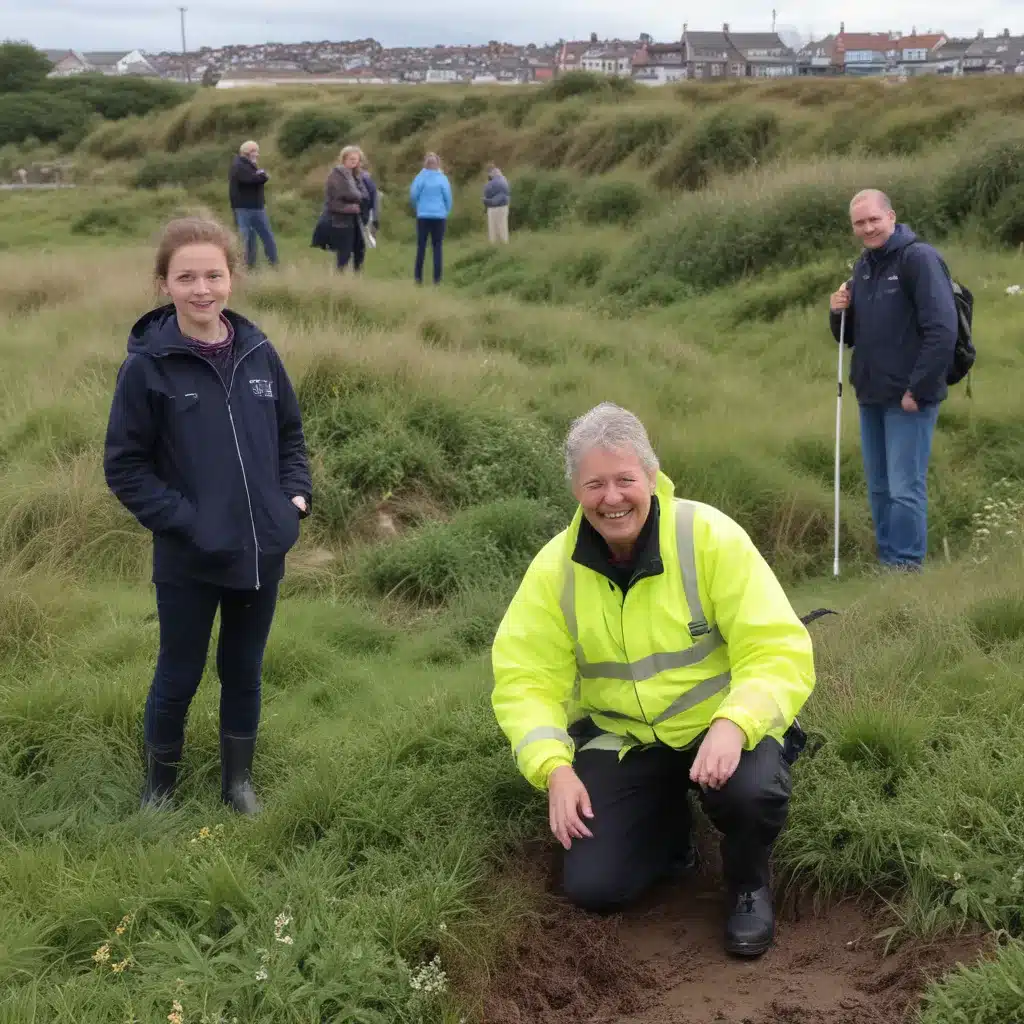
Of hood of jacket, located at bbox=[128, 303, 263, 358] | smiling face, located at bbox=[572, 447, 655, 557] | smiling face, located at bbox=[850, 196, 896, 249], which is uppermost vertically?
smiling face, located at bbox=[850, 196, 896, 249]

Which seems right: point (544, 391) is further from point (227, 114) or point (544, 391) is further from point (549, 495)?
point (227, 114)

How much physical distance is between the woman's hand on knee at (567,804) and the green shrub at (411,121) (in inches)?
1198

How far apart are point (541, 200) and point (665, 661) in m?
20.9

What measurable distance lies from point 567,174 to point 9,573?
1980cm

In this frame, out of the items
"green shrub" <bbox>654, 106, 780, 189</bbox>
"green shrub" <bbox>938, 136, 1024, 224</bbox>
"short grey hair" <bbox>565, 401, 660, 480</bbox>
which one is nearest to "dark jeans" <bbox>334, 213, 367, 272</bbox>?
"green shrub" <bbox>938, 136, 1024, 224</bbox>

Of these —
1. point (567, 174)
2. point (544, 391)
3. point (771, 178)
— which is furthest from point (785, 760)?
point (567, 174)

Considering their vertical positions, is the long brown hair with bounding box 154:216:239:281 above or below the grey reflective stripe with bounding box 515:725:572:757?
above

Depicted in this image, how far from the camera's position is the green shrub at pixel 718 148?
21.2m

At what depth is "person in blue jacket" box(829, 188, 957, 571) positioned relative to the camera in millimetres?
6195

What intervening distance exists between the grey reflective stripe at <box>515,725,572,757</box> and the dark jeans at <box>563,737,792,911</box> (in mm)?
240

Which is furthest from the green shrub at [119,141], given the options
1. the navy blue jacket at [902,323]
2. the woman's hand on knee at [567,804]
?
the woman's hand on knee at [567,804]

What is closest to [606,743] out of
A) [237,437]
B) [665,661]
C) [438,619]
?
[665,661]

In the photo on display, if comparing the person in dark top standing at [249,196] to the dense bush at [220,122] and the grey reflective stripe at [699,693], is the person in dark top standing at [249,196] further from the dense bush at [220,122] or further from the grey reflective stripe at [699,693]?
the dense bush at [220,122]

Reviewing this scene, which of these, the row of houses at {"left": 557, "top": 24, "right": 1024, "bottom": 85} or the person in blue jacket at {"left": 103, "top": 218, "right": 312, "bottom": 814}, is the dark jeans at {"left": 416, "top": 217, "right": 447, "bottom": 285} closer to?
the person in blue jacket at {"left": 103, "top": 218, "right": 312, "bottom": 814}
